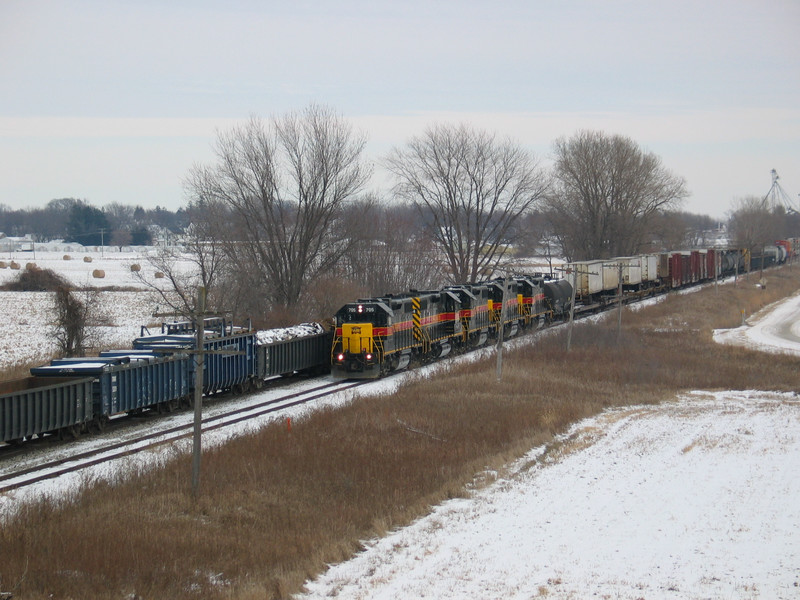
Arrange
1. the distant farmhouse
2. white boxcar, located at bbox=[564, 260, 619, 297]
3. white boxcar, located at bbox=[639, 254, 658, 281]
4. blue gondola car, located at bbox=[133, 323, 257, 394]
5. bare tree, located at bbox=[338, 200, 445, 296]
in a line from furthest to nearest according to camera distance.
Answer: the distant farmhouse → white boxcar, located at bbox=[639, 254, 658, 281] → bare tree, located at bbox=[338, 200, 445, 296] → white boxcar, located at bbox=[564, 260, 619, 297] → blue gondola car, located at bbox=[133, 323, 257, 394]

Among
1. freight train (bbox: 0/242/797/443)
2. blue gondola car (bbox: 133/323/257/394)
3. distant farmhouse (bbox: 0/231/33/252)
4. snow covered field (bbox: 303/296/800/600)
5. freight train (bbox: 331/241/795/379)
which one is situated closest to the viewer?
snow covered field (bbox: 303/296/800/600)

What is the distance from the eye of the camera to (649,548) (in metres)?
12.6

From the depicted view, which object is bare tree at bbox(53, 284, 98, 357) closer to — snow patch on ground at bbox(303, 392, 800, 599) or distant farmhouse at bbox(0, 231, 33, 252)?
snow patch on ground at bbox(303, 392, 800, 599)

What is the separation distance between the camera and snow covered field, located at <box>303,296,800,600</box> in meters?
10.9

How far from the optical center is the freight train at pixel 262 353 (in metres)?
20.0

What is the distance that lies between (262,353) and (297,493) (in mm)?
13959

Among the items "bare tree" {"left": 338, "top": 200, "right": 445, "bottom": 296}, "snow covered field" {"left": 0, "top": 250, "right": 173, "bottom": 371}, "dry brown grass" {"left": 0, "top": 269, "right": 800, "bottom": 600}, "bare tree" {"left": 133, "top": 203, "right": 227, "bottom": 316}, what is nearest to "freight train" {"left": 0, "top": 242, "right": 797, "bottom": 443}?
"dry brown grass" {"left": 0, "top": 269, "right": 800, "bottom": 600}

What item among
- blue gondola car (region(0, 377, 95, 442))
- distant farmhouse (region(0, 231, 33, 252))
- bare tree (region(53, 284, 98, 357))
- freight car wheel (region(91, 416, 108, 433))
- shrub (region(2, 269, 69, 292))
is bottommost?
freight car wheel (region(91, 416, 108, 433))

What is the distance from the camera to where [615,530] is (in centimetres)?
1357

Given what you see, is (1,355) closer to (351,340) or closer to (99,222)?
(351,340)

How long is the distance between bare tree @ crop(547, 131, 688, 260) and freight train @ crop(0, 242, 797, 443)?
27.8m

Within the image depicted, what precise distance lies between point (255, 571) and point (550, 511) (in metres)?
5.90

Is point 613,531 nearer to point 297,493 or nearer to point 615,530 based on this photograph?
point 615,530

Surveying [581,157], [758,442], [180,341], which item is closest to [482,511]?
[758,442]
